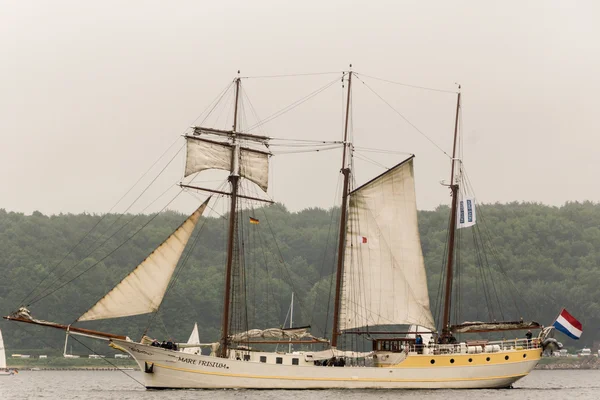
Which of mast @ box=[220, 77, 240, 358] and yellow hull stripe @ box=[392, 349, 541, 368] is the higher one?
mast @ box=[220, 77, 240, 358]

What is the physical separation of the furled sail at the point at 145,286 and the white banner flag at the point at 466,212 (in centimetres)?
2212

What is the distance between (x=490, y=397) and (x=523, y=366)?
9812mm

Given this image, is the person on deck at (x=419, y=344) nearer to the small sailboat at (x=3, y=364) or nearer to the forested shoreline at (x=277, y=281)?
the small sailboat at (x=3, y=364)

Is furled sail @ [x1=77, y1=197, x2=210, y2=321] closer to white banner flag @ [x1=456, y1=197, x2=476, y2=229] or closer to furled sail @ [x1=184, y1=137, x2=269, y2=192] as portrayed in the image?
furled sail @ [x1=184, y1=137, x2=269, y2=192]

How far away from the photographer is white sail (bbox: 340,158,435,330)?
84.1 metres

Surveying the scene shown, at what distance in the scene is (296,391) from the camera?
79562 millimetres

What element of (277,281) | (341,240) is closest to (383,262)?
(341,240)

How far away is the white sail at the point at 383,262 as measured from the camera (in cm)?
8412

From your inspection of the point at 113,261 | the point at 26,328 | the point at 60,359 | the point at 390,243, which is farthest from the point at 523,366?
the point at 113,261

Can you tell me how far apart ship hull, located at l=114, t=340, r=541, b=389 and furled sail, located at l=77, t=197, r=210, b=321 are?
133 inches

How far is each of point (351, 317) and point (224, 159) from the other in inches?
599

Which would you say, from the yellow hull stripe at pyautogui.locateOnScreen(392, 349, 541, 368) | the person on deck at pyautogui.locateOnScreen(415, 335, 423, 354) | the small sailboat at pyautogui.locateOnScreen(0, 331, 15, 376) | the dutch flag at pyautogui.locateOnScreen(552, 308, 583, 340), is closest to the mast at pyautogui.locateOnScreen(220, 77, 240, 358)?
the yellow hull stripe at pyautogui.locateOnScreen(392, 349, 541, 368)

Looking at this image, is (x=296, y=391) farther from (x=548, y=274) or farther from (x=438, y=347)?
(x=548, y=274)

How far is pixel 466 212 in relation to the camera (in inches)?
3435
